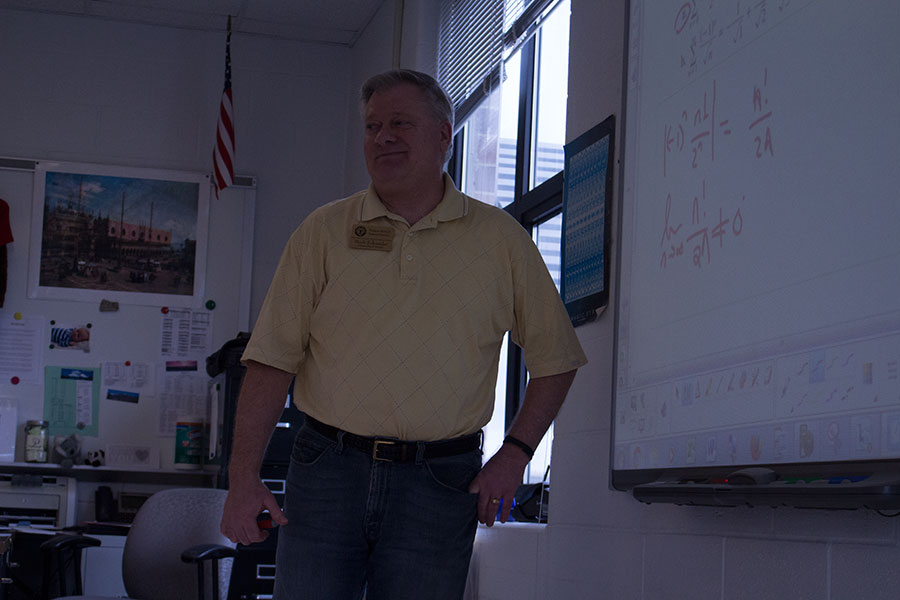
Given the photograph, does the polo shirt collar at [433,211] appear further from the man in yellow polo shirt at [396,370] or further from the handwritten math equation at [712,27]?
the handwritten math equation at [712,27]

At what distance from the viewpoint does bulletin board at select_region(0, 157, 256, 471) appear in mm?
5543

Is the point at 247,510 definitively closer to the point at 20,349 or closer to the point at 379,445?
the point at 379,445

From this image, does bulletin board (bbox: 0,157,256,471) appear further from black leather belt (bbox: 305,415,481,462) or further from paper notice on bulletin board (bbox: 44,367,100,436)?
black leather belt (bbox: 305,415,481,462)

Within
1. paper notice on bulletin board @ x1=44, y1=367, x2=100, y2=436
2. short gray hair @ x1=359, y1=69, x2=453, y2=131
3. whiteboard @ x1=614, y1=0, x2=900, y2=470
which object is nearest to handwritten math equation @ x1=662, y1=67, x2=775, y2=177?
whiteboard @ x1=614, y1=0, x2=900, y2=470

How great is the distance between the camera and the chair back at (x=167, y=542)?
3684mm

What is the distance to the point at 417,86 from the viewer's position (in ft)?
6.86

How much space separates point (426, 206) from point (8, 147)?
4335mm

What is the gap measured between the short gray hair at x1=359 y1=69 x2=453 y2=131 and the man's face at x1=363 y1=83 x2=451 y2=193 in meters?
0.01

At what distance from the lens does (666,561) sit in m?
2.03

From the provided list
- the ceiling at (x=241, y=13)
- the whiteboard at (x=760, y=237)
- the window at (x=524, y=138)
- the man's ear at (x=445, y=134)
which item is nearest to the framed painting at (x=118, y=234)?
the ceiling at (x=241, y=13)

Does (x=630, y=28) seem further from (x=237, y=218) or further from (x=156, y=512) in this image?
(x=237, y=218)

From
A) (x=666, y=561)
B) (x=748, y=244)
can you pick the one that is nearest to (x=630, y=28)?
(x=748, y=244)

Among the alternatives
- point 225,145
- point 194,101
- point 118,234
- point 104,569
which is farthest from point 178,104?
point 104,569

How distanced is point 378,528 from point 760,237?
0.81 metres
